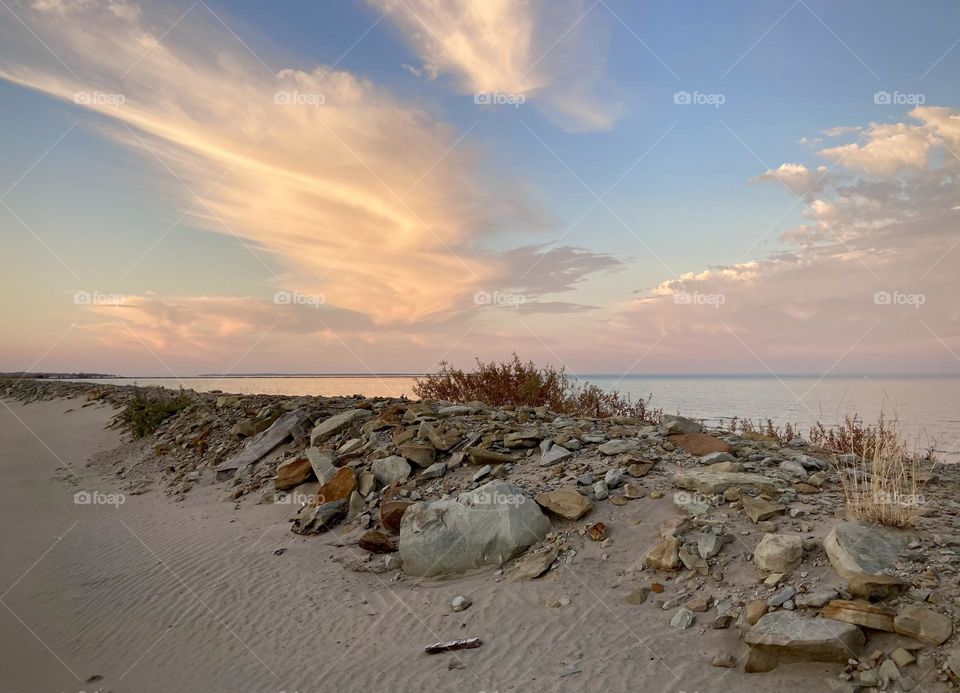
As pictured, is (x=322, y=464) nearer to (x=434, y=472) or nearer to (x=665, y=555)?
(x=434, y=472)

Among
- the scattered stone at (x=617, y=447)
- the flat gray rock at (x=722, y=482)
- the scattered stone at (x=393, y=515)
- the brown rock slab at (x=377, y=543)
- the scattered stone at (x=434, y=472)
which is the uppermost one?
the scattered stone at (x=617, y=447)

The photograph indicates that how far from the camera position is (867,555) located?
4.89 metres

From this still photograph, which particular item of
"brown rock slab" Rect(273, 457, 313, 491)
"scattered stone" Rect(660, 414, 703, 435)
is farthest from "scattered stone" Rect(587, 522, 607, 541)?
"brown rock slab" Rect(273, 457, 313, 491)

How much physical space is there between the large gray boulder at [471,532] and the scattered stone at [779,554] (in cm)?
234

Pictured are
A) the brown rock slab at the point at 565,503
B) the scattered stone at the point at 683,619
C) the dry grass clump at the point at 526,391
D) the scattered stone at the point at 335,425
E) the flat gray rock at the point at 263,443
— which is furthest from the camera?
the dry grass clump at the point at 526,391

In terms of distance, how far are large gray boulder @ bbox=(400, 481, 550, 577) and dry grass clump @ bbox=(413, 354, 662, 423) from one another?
866 centimetres

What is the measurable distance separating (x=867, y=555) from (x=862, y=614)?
72cm

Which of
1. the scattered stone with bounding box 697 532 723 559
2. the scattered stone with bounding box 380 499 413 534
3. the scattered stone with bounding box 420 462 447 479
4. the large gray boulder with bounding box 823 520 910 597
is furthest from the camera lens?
the scattered stone with bounding box 420 462 447 479

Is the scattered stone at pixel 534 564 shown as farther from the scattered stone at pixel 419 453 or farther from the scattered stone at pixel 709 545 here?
the scattered stone at pixel 419 453

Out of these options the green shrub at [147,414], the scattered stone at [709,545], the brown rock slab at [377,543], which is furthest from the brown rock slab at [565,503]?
the green shrub at [147,414]

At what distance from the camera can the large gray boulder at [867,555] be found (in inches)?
179

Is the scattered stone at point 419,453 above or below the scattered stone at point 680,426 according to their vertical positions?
below

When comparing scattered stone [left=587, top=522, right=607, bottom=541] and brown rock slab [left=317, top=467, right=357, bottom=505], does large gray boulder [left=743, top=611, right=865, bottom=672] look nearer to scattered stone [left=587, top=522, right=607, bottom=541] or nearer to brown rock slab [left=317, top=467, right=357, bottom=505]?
scattered stone [left=587, top=522, right=607, bottom=541]

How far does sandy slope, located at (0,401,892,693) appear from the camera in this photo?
187 inches
